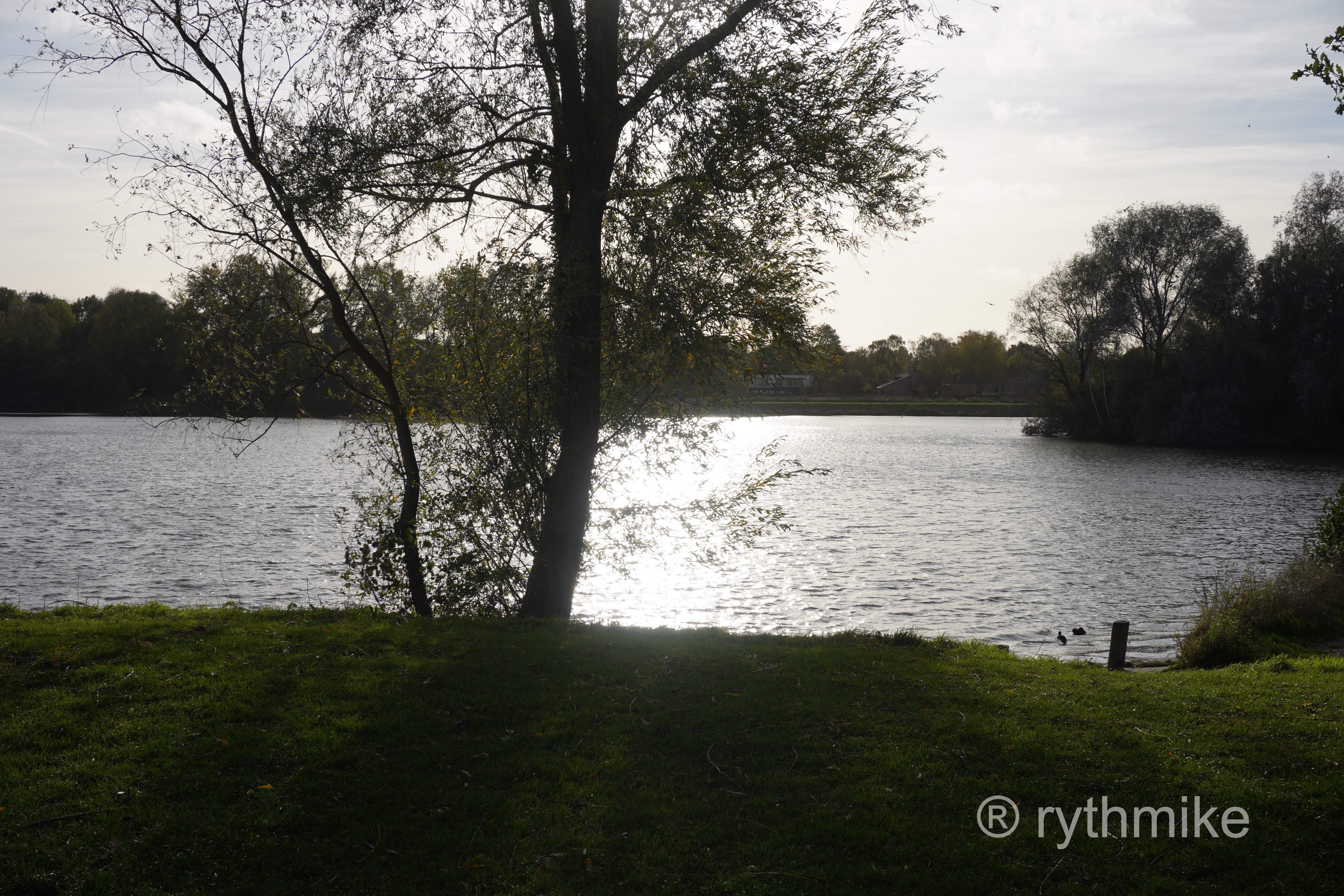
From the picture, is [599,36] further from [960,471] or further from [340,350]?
[960,471]

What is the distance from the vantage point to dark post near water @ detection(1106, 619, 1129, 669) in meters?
12.0

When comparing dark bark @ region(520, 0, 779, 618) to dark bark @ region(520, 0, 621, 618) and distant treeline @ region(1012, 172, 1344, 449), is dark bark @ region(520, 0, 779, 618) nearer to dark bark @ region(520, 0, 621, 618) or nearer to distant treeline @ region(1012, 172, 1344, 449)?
dark bark @ region(520, 0, 621, 618)

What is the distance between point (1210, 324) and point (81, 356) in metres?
105

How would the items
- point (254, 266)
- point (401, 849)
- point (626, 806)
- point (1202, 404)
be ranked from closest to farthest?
1. point (401, 849)
2. point (626, 806)
3. point (254, 266)
4. point (1202, 404)

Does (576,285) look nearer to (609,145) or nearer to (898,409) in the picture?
(609,145)

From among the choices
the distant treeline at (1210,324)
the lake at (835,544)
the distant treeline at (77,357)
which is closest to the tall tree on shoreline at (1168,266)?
the distant treeline at (1210,324)

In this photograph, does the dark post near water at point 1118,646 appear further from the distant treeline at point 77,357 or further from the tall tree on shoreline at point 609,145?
the distant treeline at point 77,357

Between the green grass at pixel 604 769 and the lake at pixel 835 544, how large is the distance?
5.69m

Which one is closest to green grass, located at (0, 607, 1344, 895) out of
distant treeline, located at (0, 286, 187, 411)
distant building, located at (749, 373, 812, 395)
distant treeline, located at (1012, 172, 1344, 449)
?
distant building, located at (749, 373, 812, 395)

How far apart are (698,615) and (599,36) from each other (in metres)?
11.9

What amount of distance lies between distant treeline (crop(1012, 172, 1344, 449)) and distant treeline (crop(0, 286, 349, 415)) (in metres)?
60.9

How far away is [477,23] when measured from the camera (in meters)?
12.1

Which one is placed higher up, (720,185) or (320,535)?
(720,185)

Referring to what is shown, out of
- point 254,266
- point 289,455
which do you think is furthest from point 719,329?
point 289,455
